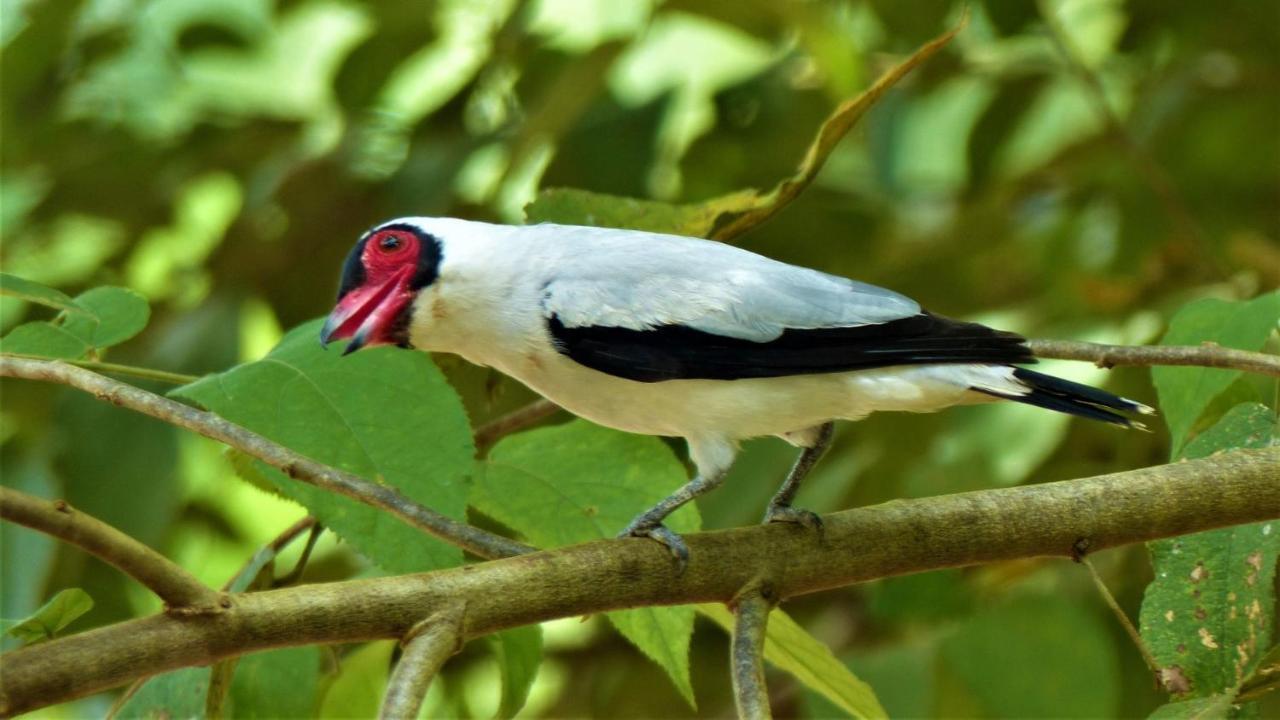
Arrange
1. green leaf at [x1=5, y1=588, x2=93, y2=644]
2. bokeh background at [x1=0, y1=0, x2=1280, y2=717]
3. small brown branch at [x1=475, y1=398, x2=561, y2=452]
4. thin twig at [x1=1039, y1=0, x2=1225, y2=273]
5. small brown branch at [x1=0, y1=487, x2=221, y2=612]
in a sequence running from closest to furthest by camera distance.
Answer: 1. small brown branch at [x1=0, y1=487, x2=221, y2=612]
2. green leaf at [x1=5, y1=588, x2=93, y2=644]
3. small brown branch at [x1=475, y1=398, x2=561, y2=452]
4. bokeh background at [x1=0, y1=0, x2=1280, y2=717]
5. thin twig at [x1=1039, y1=0, x2=1225, y2=273]

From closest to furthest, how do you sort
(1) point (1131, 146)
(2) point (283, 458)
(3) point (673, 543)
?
(2) point (283, 458) < (3) point (673, 543) < (1) point (1131, 146)

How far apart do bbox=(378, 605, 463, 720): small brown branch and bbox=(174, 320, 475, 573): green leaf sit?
0.22 meters

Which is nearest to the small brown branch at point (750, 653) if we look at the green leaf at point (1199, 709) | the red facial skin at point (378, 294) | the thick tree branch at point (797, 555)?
the thick tree branch at point (797, 555)

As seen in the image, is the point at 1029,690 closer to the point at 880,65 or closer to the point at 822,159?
the point at 822,159

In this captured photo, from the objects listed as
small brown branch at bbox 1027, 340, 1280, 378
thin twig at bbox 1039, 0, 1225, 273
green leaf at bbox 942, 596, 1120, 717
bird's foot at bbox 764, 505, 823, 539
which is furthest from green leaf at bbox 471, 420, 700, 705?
thin twig at bbox 1039, 0, 1225, 273

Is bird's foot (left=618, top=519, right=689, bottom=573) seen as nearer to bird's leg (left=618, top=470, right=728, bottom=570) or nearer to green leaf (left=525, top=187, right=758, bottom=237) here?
bird's leg (left=618, top=470, right=728, bottom=570)

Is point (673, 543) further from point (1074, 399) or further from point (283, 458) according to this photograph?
point (1074, 399)

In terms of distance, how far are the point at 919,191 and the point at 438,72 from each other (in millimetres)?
2054

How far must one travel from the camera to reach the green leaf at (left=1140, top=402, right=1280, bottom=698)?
1.83 m

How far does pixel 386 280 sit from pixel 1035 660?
57.7 inches

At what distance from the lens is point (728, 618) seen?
2127 millimetres

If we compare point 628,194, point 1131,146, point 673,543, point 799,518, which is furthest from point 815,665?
point 1131,146

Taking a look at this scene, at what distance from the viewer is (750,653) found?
168 centimetres

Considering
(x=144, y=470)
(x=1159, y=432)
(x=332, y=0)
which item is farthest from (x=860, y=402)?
(x=332, y=0)
